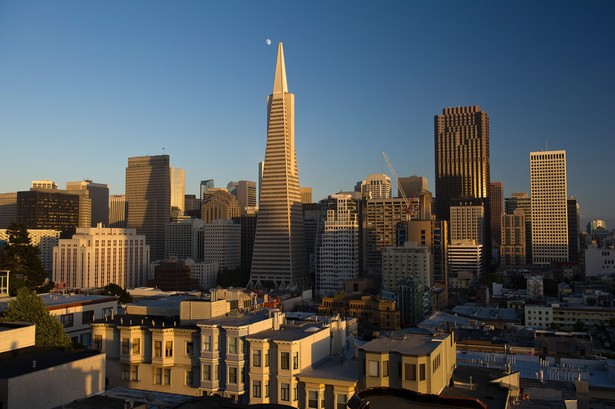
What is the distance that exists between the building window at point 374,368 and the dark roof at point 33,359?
1823 centimetres

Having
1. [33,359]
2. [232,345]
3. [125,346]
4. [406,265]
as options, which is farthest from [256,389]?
[406,265]

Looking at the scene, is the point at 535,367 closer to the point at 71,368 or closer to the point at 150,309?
the point at 150,309

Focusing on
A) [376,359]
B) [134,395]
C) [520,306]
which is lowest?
[520,306]

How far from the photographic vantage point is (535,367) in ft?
185

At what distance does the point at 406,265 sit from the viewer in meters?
185

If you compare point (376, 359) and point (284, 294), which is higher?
point (376, 359)

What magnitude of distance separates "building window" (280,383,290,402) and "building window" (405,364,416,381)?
10067mm

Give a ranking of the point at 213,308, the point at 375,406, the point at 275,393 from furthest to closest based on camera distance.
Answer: the point at 213,308 < the point at 275,393 < the point at 375,406

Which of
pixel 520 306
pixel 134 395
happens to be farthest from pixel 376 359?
pixel 520 306

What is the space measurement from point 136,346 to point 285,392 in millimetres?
14409

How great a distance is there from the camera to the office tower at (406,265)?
18200 centimetres

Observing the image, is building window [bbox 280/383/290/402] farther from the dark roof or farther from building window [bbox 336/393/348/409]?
the dark roof

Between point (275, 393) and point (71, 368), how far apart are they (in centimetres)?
1293

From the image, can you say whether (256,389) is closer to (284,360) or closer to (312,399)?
(284,360)
